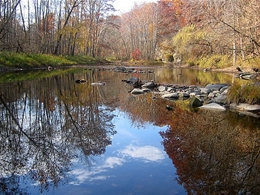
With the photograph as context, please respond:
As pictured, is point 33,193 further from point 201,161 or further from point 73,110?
point 73,110

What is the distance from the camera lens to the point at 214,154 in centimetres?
396

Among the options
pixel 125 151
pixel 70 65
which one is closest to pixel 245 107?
pixel 125 151

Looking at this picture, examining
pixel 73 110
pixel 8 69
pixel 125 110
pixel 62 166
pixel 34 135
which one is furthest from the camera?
pixel 8 69

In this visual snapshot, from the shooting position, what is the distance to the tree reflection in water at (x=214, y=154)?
304 cm

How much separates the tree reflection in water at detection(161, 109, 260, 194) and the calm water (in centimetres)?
1

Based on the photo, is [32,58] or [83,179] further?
[32,58]

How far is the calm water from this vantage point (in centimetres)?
303

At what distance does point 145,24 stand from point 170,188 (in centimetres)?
3923

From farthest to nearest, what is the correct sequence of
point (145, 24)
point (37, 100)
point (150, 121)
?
point (145, 24) < point (37, 100) < point (150, 121)

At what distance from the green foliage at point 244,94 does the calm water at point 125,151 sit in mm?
1170

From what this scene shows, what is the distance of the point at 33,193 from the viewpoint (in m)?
2.81

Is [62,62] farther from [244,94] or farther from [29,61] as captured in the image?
[244,94]

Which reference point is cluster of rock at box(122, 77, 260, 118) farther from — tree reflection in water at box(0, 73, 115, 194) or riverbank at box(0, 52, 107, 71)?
riverbank at box(0, 52, 107, 71)

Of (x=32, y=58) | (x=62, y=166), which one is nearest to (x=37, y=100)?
(x=62, y=166)
